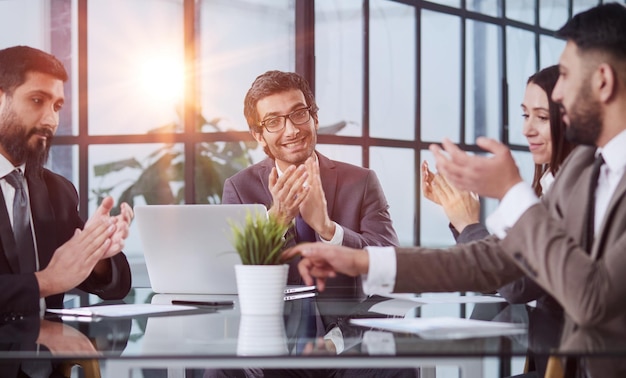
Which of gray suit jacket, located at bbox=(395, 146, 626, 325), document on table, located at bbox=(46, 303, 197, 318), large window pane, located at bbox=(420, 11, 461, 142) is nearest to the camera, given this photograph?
gray suit jacket, located at bbox=(395, 146, 626, 325)

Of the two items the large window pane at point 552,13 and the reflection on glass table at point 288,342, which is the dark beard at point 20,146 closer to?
the reflection on glass table at point 288,342

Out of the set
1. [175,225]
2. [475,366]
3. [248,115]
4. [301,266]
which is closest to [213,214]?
[175,225]

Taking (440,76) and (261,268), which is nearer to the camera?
(261,268)

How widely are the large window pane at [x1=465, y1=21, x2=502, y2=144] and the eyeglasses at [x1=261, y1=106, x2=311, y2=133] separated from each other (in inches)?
80.8

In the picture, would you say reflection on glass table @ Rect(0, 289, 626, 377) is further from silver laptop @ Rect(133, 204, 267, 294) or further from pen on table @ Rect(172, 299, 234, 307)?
→ silver laptop @ Rect(133, 204, 267, 294)

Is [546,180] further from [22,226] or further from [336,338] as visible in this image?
[22,226]

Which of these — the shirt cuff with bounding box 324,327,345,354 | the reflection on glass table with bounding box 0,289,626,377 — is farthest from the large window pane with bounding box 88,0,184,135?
the shirt cuff with bounding box 324,327,345,354

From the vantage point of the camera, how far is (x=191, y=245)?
273 cm

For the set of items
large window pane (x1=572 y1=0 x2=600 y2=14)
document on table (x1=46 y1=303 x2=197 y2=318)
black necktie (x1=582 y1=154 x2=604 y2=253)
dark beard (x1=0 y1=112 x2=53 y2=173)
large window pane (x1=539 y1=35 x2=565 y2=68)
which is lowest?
document on table (x1=46 y1=303 x2=197 y2=318)

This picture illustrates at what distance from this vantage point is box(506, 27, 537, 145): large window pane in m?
5.73

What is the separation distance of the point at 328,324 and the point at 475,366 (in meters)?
0.38

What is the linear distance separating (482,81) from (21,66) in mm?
3354

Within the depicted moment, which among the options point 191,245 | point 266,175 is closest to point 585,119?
point 191,245

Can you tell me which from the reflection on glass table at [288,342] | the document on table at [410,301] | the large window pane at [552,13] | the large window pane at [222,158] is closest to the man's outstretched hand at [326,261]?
the reflection on glass table at [288,342]
